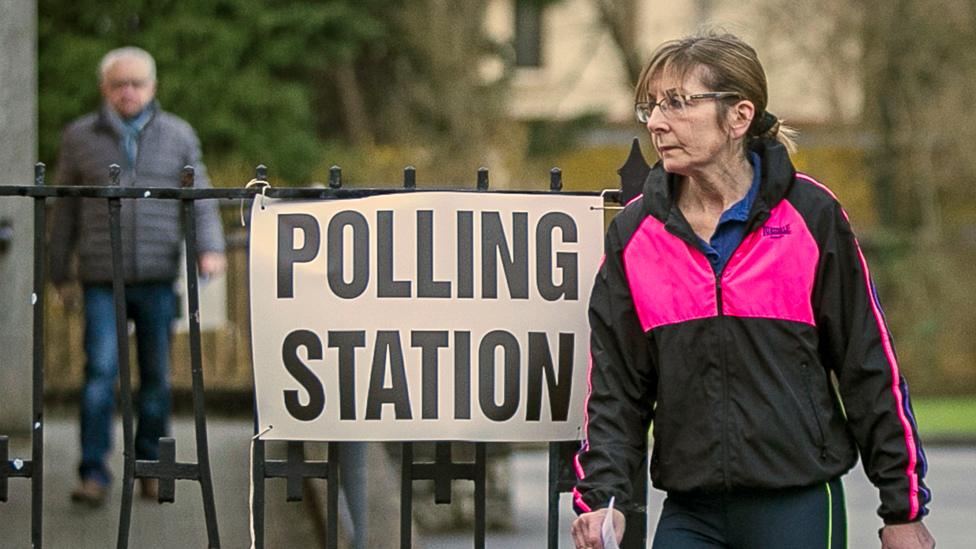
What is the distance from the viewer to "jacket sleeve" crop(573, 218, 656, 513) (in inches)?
156

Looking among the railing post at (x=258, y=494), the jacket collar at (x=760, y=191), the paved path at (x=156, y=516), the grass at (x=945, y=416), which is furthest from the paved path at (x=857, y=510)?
the jacket collar at (x=760, y=191)

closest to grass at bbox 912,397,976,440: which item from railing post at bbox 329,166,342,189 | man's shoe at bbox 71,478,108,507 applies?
man's shoe at bbox 71,478,108,507

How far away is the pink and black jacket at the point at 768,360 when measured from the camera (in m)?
3.81

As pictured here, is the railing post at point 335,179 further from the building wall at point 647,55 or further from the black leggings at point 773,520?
the building wall at point 647,55

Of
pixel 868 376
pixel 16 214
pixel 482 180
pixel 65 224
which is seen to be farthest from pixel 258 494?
pixel 16 214

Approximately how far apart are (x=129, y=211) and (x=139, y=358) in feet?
1.96

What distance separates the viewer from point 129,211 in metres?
7.52

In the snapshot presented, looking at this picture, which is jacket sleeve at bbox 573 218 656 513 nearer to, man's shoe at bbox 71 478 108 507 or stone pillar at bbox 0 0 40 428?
man's shoe at bbox 71 478 108 507

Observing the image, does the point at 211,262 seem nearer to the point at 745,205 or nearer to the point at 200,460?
the point at 200,460

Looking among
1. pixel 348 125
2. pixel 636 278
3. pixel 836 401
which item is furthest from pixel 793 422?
pixel 348 125

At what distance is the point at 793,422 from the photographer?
3820 millimetres

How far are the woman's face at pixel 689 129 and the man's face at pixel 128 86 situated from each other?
417 cm

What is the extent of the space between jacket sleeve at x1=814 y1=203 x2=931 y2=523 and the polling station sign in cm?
90

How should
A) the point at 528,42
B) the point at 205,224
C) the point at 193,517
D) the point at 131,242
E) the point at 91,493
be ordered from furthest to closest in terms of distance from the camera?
the point at 528,42 → the point at 205,224 → the point at 131,242 → the point at 91,493 → the point at 193,517
